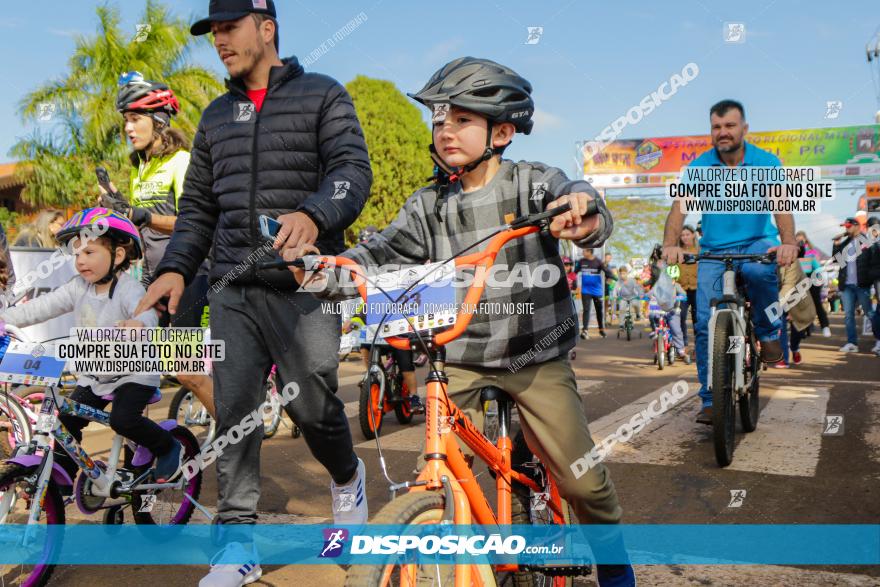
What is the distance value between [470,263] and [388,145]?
4118 centimetres

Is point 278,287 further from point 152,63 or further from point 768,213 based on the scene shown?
point 152,63

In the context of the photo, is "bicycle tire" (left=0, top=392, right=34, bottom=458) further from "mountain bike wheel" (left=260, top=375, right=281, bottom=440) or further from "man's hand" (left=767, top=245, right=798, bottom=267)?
"man's hand" (left=767, top=245, right=798, bottom=267)

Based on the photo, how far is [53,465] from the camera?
3.36m

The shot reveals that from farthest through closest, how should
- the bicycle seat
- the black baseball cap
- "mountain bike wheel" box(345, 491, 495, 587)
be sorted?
the black baseball cap, the bicycle seat, "mountain bike wheel" box(345, 491, 495, 587)

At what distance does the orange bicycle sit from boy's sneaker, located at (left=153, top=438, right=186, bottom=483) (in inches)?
84.3

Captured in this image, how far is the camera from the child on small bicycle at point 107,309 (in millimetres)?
3795

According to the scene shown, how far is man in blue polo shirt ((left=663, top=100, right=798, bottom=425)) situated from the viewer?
224 inches

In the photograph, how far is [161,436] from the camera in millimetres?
3959

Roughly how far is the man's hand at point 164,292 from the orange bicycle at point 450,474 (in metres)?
1.34

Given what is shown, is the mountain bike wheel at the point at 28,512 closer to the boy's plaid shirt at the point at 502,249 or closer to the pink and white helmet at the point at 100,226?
the pink and white helmet at the point at 100,226

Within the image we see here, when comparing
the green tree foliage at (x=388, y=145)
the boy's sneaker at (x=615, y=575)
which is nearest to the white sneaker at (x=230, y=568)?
the boy's sneaker at (x=615, y=575)

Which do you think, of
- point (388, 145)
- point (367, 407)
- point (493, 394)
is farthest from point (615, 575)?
point (388, 145)

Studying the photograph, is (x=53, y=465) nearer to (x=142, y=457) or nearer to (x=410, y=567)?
(x=142, y=457)

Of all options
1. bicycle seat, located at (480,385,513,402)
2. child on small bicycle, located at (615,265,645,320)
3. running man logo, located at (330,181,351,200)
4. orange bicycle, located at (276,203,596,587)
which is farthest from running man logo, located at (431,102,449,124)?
child on small bicycle, located at (615,265,645,320)
